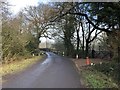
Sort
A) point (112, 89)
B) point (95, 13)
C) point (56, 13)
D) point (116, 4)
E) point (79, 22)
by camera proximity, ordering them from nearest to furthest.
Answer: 1. point (112, 89)
2. point (116, 4)
3. point (95, 13)
4. point (56, 13)
5. point (79, 22)

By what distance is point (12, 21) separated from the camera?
29.3 m

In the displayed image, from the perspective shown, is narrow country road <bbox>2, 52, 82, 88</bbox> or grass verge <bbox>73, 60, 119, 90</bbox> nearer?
grass verge <bbox>73, 60, 119, 90</bbox>

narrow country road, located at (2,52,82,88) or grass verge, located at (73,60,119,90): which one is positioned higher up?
grass verge, located at (73,60,119,90)

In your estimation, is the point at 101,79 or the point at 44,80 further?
the point at 44,80

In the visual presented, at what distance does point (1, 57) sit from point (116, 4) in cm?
1078

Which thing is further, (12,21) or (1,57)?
(12,21)

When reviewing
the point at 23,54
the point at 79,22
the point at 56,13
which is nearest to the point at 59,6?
the point at 56,13

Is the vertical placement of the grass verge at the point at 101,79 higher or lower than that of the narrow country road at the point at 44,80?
higher

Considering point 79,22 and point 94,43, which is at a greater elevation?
point 79,22

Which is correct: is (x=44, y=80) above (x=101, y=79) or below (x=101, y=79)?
below

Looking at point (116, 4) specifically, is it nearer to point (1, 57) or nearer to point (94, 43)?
point (1, 57)

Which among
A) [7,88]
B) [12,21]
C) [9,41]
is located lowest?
[7,88]

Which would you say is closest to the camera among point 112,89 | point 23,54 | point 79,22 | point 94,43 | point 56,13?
point 112,89

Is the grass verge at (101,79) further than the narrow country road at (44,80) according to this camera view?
No
